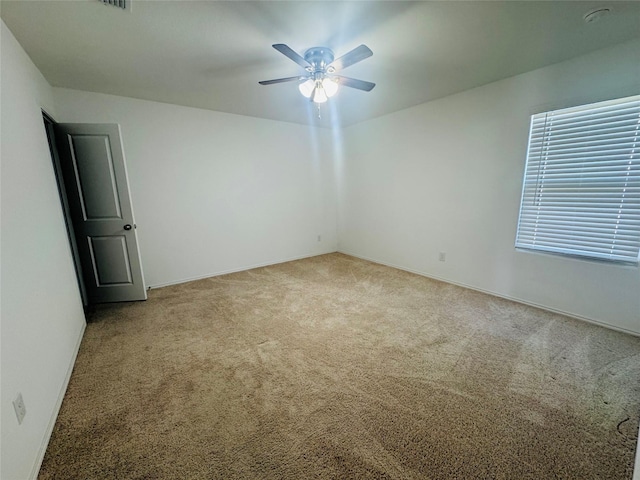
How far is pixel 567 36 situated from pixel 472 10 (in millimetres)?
955

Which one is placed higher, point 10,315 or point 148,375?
point 10,315

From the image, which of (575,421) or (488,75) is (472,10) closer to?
(488,75)

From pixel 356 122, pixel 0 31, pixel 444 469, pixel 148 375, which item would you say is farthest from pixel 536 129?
pixel 0 31

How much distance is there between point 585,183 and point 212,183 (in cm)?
435

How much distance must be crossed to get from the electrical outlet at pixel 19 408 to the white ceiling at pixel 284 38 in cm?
226

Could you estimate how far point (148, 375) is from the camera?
1884mm

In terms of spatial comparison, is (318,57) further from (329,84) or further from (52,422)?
(52,422)

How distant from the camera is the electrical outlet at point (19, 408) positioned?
3.85ft

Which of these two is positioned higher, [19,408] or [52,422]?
[19,408]

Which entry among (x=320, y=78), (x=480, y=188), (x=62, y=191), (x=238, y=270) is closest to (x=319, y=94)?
(x=320, y=78)

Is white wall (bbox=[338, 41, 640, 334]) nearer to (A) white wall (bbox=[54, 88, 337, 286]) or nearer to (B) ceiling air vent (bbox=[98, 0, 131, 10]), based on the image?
(A) white wall (bbox=[54, 88, 337, 286])

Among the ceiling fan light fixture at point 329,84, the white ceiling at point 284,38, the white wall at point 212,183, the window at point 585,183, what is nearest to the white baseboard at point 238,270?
the white wall at point 212,183

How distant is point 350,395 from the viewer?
1.66 metres

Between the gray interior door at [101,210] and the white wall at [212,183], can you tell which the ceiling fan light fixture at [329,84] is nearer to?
the white wall at [212,183]
